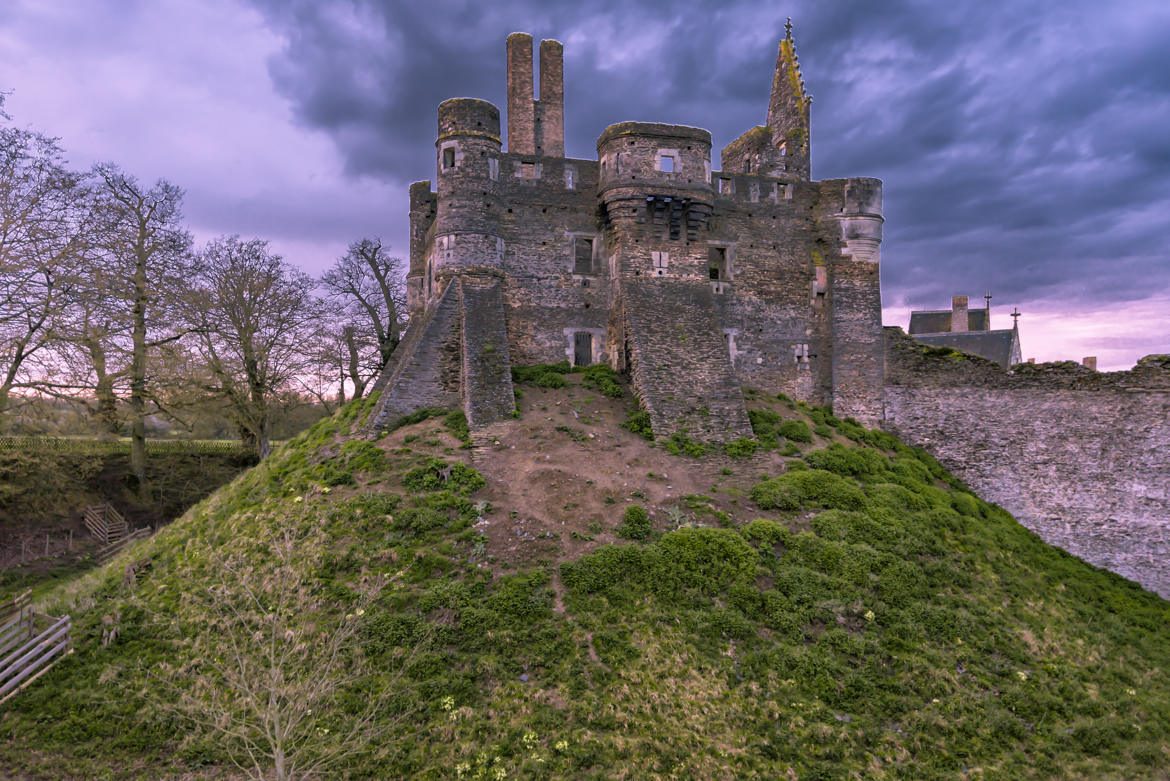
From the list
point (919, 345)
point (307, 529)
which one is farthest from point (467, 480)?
point (919, 345)

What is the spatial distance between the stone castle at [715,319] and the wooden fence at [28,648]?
28.5 feet

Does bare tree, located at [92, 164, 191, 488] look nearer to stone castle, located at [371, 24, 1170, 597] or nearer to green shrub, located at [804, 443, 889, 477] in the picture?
stone castle, located at [371, 24, 1170, 597]

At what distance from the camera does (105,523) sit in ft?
76.6

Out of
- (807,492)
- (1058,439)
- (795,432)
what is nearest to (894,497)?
(807,492)

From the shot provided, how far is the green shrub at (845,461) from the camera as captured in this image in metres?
18.3

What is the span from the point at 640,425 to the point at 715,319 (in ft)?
17.3

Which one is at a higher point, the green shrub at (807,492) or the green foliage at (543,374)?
the green foliage at (543,374)

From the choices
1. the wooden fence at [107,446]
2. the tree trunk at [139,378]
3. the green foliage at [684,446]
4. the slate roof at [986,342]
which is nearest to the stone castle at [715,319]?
the green foliage at [684,446]

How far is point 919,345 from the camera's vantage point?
913 inches

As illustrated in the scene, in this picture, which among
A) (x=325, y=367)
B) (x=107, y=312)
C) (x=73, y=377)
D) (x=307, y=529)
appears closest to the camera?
(x=307, y=529)

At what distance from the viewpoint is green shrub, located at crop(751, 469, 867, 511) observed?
16.1 metres

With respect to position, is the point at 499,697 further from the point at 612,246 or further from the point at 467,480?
the point at 612,246

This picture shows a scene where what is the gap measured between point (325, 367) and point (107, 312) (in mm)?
8471

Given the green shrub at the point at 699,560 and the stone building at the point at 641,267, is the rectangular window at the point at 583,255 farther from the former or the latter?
the green shrub at the point at 699,560
